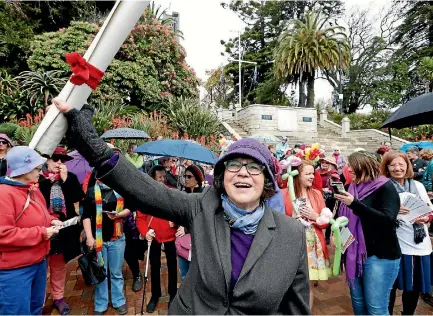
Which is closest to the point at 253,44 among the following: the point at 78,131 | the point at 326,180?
the point at 326,180

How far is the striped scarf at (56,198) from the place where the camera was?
3.12m

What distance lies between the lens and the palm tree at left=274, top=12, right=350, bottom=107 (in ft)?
69.9

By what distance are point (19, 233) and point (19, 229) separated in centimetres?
4

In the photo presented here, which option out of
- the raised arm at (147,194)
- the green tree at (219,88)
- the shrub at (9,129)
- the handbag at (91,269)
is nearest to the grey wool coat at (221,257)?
the raised arm at (147,194)

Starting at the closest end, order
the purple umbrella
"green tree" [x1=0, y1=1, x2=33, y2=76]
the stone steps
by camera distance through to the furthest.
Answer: the purple umbrella < "green tree" [x1=0, y1=1, x2=33, y2=76] < the stone steps

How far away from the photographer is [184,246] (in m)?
3.06

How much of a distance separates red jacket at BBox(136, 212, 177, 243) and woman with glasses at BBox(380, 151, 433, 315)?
253cm

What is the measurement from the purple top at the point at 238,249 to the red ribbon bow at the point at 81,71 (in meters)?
0.92

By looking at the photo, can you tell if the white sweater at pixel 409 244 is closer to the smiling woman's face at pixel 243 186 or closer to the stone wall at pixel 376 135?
the smiling woman's face at pixel 243 186

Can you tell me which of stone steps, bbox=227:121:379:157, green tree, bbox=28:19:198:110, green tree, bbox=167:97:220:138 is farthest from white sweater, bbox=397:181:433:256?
stone steps, bbox=227:121:379:157

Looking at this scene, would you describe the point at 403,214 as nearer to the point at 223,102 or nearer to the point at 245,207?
the point at 245,207

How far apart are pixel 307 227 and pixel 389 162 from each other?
1.15m

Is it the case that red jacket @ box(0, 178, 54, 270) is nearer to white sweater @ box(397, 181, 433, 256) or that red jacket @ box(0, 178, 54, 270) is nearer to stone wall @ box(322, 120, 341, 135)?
white sweater @ box(397, 181, 433, 256)

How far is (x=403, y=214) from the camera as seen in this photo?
2.82m
